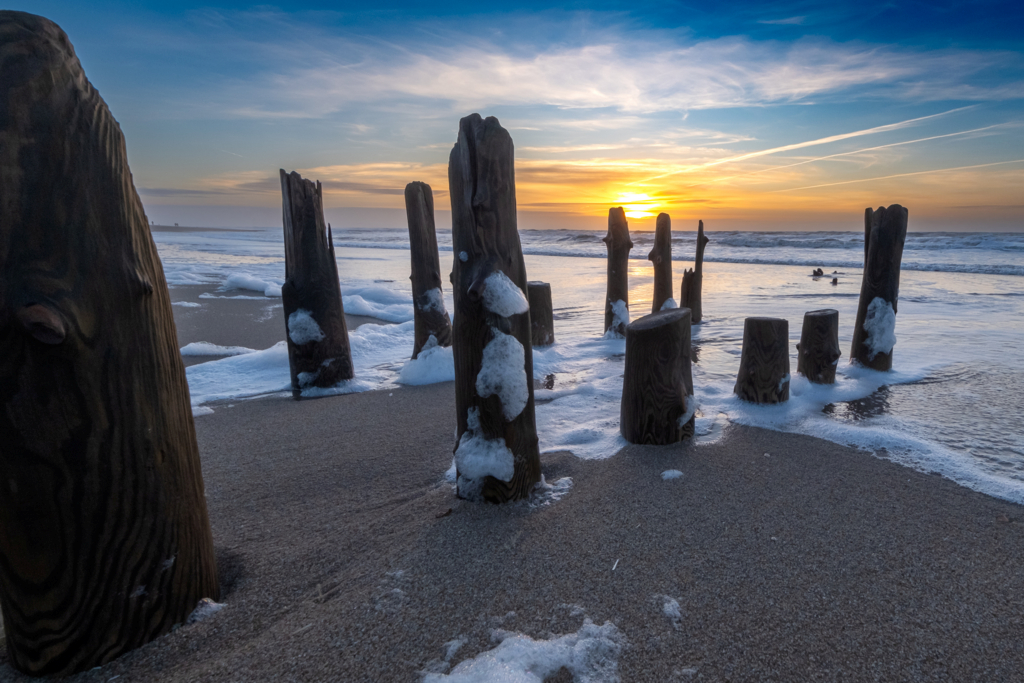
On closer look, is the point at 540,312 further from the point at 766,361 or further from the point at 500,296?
the point at 500,296

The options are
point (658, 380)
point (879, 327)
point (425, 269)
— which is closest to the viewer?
point (658, 380)

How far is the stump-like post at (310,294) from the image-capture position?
5484 millimetres

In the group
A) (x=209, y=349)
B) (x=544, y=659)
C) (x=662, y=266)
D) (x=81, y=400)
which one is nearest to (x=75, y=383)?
(x=81, y=400)

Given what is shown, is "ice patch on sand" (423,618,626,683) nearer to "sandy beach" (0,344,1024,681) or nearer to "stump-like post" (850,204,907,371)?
"sandy beach" (0,344,1024,681)

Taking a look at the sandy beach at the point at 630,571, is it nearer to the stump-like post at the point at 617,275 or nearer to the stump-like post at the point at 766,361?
the stump-like post at the point at 766,361

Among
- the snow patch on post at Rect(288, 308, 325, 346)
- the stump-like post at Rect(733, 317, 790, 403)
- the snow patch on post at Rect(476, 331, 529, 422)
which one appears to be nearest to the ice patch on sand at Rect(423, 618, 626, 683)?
the snow patch on post at Rect(476, 331, 529, 422)

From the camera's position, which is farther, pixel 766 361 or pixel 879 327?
pixel 879 327

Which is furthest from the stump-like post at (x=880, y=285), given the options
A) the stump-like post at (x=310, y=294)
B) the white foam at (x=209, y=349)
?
the white foam at (x=209, y=349)

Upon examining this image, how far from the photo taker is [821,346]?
568 cm

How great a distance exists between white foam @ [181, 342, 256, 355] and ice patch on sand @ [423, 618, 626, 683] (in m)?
7.00

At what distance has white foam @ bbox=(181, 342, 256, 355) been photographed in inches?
312

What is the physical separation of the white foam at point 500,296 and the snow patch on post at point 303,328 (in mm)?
3315

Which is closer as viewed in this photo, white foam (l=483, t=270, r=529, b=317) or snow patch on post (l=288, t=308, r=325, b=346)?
white foam (l=483, t=270, r=529, b=317)

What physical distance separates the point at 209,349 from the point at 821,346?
26.2 feet
